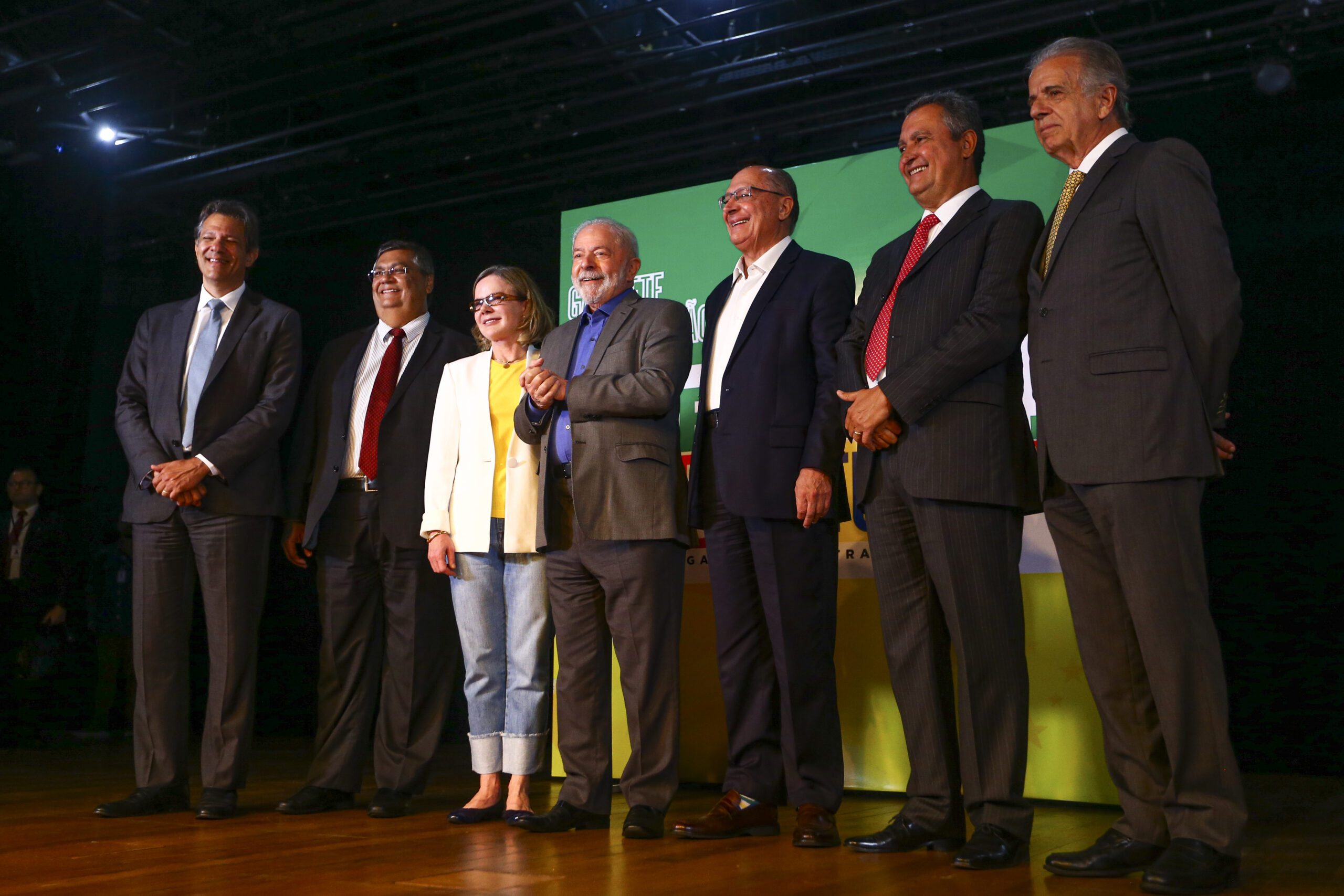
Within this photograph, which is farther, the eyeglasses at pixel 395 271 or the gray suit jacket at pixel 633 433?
the eyeglasses at pixel 395 271

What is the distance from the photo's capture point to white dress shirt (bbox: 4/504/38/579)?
22.0ft

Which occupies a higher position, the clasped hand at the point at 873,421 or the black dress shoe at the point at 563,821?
the clasped hand at the point at 873,421

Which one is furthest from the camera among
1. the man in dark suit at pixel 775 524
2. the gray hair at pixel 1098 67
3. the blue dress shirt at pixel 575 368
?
the blue dress shirt at pixel 575 368

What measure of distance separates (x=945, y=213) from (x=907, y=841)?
4.77 ft

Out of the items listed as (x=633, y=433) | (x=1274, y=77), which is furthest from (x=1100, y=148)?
(x=1274, y=77)

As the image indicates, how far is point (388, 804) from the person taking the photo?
3.28m

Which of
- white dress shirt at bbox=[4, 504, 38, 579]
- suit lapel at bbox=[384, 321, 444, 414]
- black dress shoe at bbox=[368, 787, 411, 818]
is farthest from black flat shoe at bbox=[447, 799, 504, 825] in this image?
white dress shirt at bbox=[4, 504, 38, 579]

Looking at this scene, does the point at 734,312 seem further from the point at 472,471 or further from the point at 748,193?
the point at 472,471

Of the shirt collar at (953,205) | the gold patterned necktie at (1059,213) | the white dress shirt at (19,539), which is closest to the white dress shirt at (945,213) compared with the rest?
the shirt collar at (953,205)

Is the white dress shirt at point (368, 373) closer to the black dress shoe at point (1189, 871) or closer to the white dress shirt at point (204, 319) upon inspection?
the white dress shirt at point (204, 319)

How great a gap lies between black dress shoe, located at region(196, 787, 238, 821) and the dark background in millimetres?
4203

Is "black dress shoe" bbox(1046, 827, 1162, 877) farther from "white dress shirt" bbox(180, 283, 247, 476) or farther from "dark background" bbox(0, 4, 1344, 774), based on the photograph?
"dark background" bbox(0, 4, 1344, 774)

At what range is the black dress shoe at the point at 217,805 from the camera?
3213 millimetres

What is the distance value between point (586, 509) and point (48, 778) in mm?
2801
